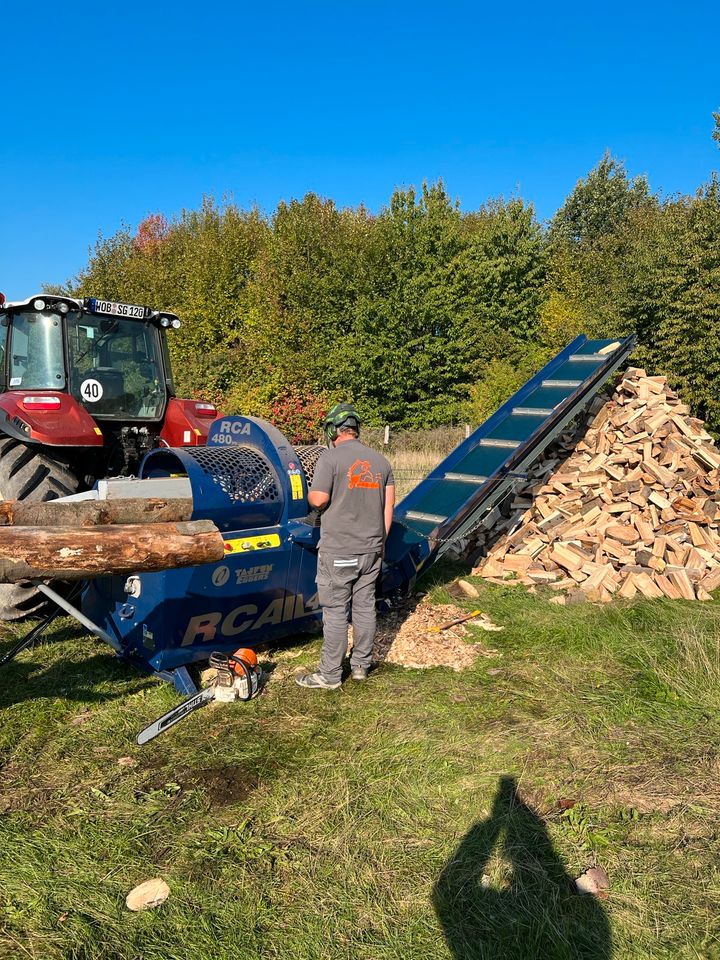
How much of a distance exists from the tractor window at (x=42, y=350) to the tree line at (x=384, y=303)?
12.2m

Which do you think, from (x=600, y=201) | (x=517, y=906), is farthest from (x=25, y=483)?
(x=600, y=201)

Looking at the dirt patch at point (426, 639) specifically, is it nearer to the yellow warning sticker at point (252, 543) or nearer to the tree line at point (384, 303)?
the yellow warning sticker at point (252, 543)

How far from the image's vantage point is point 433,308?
2003 cm

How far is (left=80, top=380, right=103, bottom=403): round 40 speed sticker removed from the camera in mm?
6219

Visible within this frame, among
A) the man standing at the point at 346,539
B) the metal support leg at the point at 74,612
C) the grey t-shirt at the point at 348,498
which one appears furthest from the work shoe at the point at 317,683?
the metal support leg at the point at 74,612

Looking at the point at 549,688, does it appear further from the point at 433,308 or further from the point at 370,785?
the point at 433,308

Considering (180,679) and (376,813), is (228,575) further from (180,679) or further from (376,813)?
(376,813)

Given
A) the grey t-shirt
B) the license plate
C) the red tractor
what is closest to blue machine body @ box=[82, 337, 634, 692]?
the grey t-shirt

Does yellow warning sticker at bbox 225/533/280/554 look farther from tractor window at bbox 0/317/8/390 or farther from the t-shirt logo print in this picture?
tractor window at bbox 0/317/8/390

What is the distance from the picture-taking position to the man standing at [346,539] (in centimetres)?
433

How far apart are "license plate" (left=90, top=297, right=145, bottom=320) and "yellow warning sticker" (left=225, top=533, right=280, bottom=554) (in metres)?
3.10

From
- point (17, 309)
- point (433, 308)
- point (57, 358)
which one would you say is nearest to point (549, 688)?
point (57, 358)

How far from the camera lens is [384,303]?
19.6 metres

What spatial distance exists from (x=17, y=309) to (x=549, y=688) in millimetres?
5598
